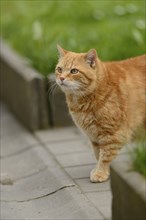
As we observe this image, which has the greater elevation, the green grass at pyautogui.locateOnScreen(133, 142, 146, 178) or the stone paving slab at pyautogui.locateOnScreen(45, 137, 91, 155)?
the green grass at pyautogui.locateOnScreen(133, 142, 146, 178)

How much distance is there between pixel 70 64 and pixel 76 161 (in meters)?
0.99

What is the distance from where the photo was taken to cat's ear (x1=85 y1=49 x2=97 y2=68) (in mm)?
6266

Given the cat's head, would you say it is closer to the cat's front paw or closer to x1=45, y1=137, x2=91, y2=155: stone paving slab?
the cat's front paw

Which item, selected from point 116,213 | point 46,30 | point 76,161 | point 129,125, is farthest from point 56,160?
point 46,30

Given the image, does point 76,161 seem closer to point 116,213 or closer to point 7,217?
point 7,217

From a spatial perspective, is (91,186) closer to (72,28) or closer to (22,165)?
(22,165)

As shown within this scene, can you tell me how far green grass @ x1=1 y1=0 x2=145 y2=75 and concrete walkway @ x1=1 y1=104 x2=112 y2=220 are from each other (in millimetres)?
860

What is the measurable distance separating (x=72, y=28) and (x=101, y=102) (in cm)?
343

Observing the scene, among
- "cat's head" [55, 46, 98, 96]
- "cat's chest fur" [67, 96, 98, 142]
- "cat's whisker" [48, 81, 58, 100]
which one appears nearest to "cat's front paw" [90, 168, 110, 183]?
"cat's chest fur" [67, 96, 98, 142]

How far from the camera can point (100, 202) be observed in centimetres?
579

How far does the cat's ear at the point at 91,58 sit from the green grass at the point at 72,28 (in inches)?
75.3

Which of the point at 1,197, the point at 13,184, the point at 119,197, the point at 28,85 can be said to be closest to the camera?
the point at 119,197

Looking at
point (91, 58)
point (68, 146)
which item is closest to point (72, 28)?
point (68, 146)

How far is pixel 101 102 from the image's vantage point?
634cm
